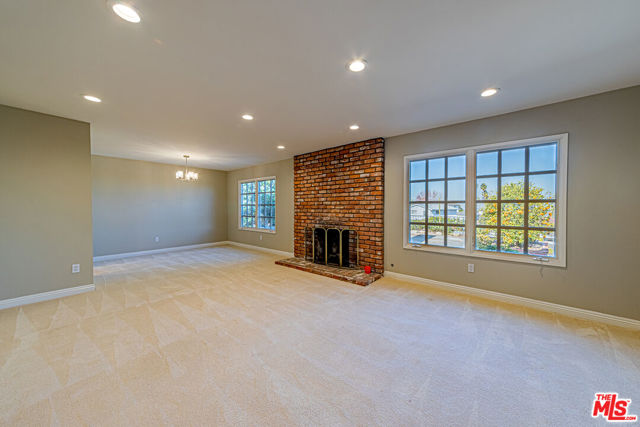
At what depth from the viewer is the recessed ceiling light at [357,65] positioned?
2.04 metres

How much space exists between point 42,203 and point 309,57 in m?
4.15

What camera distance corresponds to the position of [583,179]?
9.01 feet

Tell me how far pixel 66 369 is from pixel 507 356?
3.68m

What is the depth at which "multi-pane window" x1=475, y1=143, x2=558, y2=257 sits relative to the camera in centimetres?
298

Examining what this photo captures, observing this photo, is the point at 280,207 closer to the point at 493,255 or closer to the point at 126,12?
the point at 493,255

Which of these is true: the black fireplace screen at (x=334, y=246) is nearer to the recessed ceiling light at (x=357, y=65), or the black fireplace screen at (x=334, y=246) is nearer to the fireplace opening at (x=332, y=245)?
the fireplace opening at (x=332, y=245)

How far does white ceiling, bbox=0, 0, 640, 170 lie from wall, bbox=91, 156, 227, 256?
3.14 m

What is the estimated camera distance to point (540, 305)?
117 inches

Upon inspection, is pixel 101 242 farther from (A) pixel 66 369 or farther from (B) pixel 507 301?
(B) pixel 507 301

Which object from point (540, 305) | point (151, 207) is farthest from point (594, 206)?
point (151, 207)

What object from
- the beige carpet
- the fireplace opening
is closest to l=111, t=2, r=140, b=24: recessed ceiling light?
the beige carpet

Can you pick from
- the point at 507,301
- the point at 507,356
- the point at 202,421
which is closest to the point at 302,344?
the point at 202,421

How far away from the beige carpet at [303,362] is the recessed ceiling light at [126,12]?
8.40 ft

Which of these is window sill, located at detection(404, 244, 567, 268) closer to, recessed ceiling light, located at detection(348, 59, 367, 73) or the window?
recessed ceiling light, located at detection(348, 59, 367, 73)
